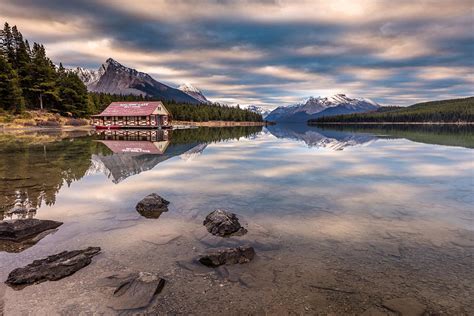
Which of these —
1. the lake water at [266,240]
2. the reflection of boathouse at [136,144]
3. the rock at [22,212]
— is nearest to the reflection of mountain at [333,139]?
the reflection of boathouse at [136,144]

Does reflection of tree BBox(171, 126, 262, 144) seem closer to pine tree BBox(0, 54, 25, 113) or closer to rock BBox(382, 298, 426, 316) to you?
Answer: pine tree BBox(0, 54, 25, 113)

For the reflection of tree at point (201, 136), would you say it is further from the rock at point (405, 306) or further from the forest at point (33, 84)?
the rock at point (405, 306)

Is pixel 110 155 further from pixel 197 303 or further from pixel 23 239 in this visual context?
pixel 197 303

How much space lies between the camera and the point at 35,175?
69.8 feet

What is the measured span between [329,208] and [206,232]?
6.14 m

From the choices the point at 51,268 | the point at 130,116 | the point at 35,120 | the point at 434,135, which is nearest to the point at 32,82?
the point at 35,120

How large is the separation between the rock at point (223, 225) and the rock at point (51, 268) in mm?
3987

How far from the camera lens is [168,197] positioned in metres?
16.4

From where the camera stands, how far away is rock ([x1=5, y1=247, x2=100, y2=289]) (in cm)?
799

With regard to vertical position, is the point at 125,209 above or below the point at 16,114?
below

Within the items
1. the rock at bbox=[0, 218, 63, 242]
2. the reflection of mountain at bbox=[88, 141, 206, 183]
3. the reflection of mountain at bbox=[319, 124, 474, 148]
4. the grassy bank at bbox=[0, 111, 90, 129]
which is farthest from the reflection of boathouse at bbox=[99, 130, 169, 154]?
the reflection of mountain at bbox=[319, 124, 474, 148]

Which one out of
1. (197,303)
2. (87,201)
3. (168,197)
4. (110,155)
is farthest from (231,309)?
(110,155)

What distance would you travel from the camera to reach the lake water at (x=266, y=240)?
7324 millimetres

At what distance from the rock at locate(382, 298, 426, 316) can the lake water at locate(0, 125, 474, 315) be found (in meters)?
0.13
